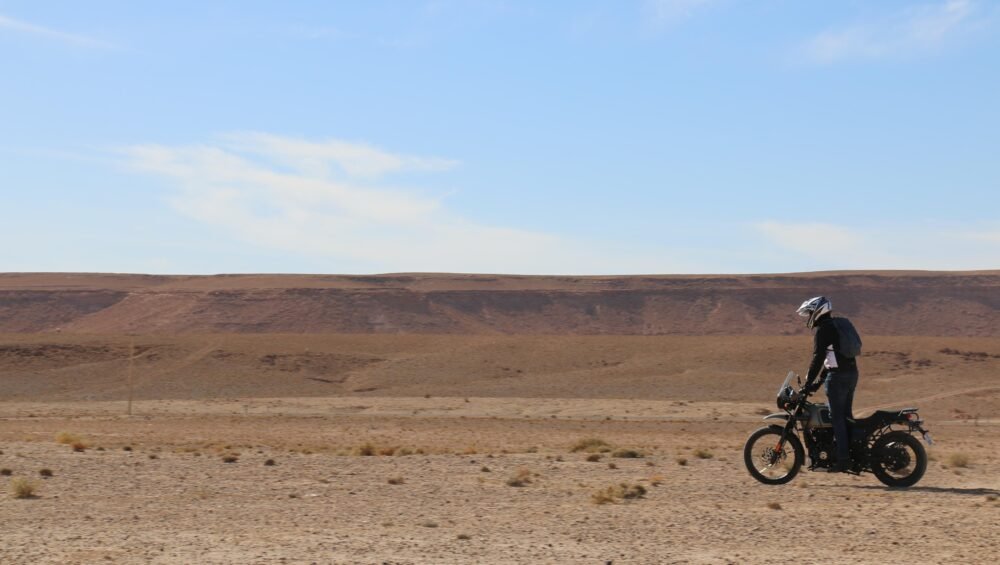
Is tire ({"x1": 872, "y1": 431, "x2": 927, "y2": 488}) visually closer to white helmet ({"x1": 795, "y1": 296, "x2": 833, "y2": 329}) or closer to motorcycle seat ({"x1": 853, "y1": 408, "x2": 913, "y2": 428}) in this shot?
motorcycle seat ({"x1": 853, "y1": 408, "x2": 913, "y2": 428})

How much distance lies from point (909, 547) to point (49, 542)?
7478mm

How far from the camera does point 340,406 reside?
45.0m

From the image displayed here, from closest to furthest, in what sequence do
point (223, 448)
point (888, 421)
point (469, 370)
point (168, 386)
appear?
point (888, 421), point (223, 448), point (168, 386), point (469, 370)

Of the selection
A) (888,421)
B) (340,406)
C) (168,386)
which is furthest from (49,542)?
(168,386)

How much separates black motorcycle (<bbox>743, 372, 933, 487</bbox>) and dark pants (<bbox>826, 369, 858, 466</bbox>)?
13 centimetres

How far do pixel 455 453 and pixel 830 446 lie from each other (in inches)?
280

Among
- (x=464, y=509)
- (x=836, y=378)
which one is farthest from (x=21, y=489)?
(x=836, y=378)

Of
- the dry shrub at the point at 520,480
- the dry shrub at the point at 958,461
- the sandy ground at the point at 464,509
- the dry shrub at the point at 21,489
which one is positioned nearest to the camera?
the sandy ground at the point at 464,509

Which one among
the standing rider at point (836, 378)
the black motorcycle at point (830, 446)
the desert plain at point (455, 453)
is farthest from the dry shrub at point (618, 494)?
the standing rider at point (836, 378)

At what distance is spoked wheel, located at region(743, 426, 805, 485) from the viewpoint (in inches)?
549

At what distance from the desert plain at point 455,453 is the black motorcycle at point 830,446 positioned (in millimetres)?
353

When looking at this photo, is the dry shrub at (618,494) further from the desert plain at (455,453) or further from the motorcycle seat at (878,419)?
the motorcycle seat at (878,419)

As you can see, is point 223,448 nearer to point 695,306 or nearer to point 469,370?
point 469,370

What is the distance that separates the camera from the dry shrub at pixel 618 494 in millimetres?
12578
